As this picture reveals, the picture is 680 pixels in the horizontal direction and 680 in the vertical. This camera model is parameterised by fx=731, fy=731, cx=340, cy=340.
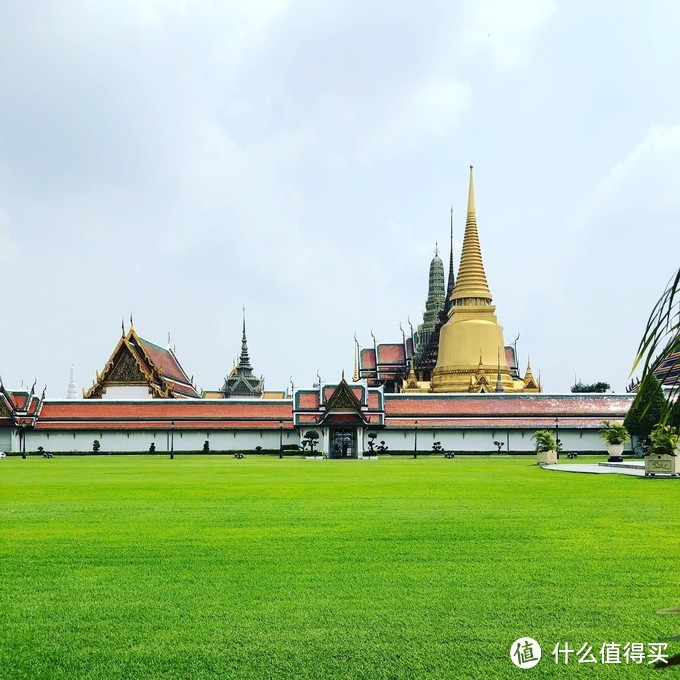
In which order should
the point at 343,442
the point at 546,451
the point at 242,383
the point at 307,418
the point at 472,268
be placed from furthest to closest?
the point at 242,383 < the point at 472,268 < the point at 307,418 < the point at 343,442 < the point at 546,451

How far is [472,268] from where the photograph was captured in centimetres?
6147

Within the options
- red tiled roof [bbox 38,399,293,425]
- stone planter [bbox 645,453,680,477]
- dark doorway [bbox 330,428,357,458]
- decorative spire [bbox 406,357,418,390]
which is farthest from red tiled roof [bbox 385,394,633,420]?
stone planter [bbox 645,453,680,477]

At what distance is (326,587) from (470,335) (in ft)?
176

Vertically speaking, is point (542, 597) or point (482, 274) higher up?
point (482, 274)

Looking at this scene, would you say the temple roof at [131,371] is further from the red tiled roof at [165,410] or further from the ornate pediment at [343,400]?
the ornate pediment at [343,400]

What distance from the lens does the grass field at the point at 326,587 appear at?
5082 millimetres

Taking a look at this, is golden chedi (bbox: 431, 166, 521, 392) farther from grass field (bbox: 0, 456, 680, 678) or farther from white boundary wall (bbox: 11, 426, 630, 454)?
grass field (bbox: 0, 456, 680, 678)

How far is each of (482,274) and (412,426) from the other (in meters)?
21.7

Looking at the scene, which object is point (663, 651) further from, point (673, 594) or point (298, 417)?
point (298, 417)

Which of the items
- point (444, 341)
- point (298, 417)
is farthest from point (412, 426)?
point (444, 341)

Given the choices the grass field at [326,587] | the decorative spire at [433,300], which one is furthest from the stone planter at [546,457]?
the decorative spire at [433,300]

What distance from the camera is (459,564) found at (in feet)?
25.8

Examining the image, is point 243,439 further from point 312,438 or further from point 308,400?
point 308,400

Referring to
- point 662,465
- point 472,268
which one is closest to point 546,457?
point 662,465
